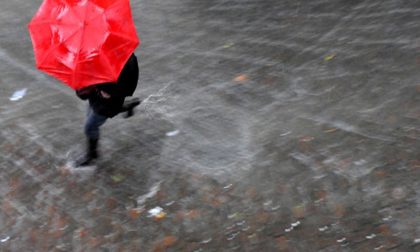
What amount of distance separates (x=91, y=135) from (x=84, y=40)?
1.28 meters

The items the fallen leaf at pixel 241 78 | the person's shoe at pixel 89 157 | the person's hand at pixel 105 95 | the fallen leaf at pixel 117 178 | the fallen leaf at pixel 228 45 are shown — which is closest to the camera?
the person's hand at pixel 105 95

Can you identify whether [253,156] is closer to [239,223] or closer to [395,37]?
[239,223]

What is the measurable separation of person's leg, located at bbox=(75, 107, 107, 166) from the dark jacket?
0.50 ft

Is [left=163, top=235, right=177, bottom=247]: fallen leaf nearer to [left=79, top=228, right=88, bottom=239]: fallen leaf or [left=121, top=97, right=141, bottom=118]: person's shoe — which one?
[left=79, top=228, right=88, bottom=239]: fallen leaf

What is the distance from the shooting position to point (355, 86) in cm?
608

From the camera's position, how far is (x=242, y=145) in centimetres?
552

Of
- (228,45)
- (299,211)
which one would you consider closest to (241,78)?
(228,45)

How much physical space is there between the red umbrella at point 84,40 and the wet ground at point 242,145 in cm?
134

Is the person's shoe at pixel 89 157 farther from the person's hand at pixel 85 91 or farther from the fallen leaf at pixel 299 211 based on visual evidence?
the fallen leaf at pixel 299 211

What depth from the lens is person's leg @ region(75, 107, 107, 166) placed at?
5.14 metres

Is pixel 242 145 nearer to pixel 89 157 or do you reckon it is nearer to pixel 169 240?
pixel 169 240

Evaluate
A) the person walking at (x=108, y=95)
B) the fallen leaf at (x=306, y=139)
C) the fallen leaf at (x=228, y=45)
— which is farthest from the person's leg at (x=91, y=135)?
the fallen leaf at (x=228, y=45)

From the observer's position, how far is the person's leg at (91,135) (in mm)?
5137

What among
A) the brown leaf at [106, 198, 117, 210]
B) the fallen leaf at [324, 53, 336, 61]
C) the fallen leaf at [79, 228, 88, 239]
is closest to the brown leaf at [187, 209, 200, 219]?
the brown leaf at [106, 198, 117, 210]
